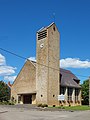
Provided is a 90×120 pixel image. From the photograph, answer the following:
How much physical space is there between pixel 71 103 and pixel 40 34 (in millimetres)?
16417

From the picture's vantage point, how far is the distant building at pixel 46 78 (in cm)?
4503

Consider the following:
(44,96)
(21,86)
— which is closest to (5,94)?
(21,86)

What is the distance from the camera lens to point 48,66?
44969 millimetres

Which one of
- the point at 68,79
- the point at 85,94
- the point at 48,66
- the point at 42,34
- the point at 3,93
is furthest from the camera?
the point at 3,93

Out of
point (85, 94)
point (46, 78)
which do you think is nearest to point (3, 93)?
point (85, 94)

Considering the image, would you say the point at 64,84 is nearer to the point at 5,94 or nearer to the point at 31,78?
the point at 31,78

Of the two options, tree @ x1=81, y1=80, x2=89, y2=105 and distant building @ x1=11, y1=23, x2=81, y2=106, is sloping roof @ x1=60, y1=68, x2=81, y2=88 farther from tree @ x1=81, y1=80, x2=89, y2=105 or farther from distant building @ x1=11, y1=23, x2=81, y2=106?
tree @ x1=81, y1=80, x2=89, y2=105

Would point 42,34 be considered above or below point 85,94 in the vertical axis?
above

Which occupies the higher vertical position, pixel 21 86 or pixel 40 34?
pixel 40 34

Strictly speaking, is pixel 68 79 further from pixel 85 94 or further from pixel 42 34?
pixel 42 34

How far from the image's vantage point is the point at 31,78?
1971 inches

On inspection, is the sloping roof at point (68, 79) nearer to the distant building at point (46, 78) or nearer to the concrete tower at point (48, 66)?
the distant building at point (46, 78)

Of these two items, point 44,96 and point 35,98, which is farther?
point 35,98

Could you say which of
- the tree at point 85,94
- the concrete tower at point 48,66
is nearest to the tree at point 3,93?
the tree at point 85,94
